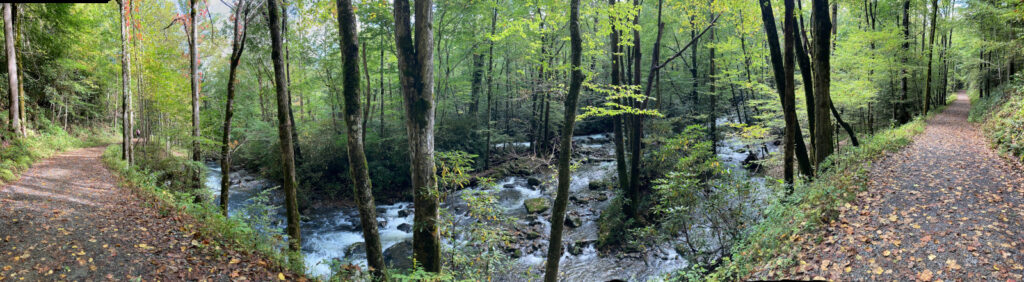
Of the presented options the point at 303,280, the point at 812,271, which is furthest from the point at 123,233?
the point at 812,271

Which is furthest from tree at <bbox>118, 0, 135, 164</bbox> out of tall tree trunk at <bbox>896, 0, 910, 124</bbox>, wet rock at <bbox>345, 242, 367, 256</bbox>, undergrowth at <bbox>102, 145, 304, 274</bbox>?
tall tree trunk at <bbox>896, 0, 910, 124</bbox>

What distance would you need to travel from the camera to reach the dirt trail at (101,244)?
213 inches

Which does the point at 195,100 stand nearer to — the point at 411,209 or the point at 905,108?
the point at 411,209

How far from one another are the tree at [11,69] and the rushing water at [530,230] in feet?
19.4

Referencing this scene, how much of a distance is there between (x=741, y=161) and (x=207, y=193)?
19.9m

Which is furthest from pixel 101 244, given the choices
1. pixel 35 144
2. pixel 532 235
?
pixel 35 144

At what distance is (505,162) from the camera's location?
19.8 m

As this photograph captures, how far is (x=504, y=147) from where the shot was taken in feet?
71.2

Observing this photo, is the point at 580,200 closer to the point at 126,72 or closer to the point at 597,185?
the point at 597,185

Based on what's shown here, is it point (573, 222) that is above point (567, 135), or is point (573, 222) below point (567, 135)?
below

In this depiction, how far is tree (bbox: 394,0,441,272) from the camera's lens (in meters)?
6.17

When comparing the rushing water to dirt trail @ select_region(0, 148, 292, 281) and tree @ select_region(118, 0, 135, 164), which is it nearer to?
dirt trail @ select_region(0, 148, 292, 281)

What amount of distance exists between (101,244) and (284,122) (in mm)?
3061

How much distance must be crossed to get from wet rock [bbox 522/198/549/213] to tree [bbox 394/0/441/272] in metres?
7.97
